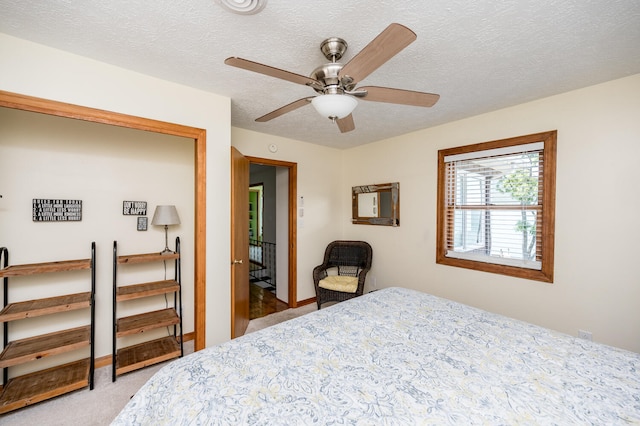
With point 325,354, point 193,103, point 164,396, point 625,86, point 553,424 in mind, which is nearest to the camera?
point 553,424

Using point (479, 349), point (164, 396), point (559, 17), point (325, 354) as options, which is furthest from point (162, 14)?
point (479, 349)

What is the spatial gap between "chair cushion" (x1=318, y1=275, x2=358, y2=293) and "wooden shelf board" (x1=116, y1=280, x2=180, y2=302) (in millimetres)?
1838

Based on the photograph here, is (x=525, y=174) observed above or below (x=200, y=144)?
below

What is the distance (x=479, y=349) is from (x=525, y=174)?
6.67 feet

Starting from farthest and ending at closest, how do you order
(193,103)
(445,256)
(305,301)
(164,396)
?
(305,301)
(445,256)
(193,103)
(164,396)

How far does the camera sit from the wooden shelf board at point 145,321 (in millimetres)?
2312

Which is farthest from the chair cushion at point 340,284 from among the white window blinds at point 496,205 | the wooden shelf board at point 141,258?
the wooden shelf board at point 141,258

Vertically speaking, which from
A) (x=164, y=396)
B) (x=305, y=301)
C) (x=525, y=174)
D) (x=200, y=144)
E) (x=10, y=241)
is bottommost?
(x=305, y=301)

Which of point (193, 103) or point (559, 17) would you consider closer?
point (559, 17)

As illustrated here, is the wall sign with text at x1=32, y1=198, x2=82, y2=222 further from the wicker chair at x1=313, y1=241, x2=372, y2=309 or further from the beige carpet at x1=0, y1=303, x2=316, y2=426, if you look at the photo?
the wicker chair at x1=313, y1=241, x2=372, y2=309

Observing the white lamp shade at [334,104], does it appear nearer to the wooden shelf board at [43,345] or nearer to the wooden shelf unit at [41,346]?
the wooden shelf unit at [41,346]

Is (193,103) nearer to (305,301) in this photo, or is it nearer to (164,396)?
(164,396)

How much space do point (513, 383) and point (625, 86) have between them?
2526 millimetres

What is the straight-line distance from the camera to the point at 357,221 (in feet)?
14.3
